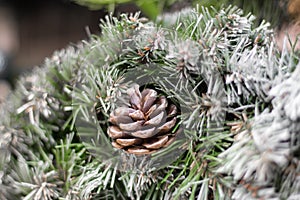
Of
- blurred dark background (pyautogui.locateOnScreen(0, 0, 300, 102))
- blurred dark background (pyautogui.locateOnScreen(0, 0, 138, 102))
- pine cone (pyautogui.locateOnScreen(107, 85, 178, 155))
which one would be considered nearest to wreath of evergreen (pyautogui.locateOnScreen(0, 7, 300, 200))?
pine cone (pyautogui.locateOnScreen(107, 85, 178, 155))

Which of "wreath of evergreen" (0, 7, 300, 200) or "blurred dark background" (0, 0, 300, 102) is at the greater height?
"blurred dark background" (0, 0, 300, 102)

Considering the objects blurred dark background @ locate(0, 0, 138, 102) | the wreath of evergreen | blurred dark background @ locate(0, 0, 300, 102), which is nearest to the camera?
the wreath of evergreen

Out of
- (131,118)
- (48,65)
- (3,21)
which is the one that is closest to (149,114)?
(131,118)

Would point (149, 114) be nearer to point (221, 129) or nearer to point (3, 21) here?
point (221, 129)

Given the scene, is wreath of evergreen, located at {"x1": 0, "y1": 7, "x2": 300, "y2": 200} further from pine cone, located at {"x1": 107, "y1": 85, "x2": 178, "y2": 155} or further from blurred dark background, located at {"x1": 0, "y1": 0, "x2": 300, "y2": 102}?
blurred dark background, located at {"x1": 0, "y1": 0, "x2": 300, "y2": 102}

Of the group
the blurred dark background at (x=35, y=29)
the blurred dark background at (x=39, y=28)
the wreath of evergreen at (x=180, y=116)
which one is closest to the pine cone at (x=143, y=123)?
the wreath of evergreen at (x=180, y=116)

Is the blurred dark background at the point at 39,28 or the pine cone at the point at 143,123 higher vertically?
the blurred dark background at the point at 39,28

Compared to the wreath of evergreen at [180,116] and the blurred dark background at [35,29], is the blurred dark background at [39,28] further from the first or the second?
the wreath of evergreen at [180,116]
